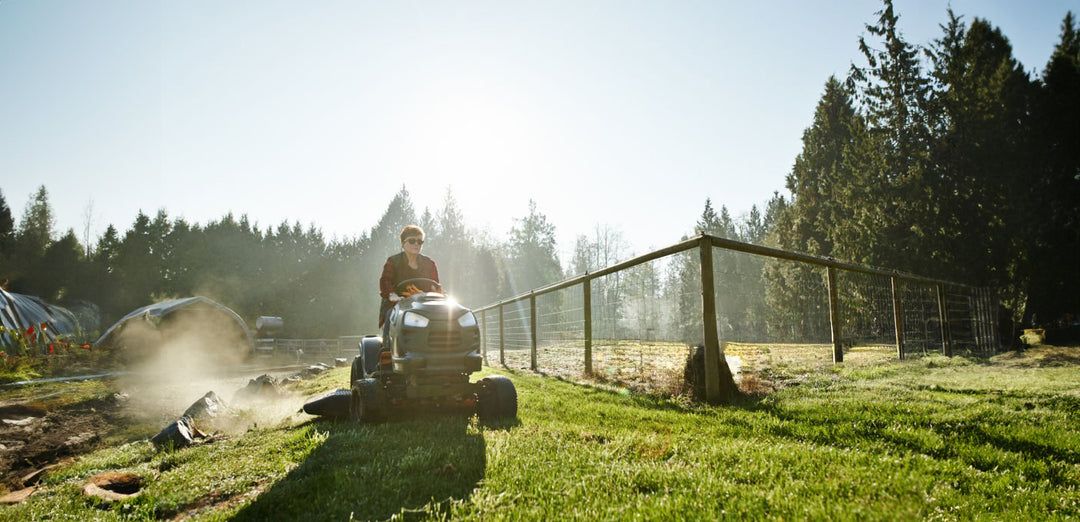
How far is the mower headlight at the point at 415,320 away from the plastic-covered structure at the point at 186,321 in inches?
847

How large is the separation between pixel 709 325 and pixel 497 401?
2132 mm

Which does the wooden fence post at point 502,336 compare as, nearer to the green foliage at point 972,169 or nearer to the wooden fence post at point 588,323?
the wooden fence post at point 588,323

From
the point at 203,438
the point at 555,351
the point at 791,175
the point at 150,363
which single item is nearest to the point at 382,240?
the point at 150,363

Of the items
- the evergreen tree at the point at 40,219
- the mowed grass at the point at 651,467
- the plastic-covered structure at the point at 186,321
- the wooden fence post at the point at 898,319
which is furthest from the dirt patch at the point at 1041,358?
the evergreen tree at the point at 40,219

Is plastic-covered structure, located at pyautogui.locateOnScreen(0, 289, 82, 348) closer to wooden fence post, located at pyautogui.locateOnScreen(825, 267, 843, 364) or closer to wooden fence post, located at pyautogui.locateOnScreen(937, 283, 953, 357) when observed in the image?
wooden fence post, located at pyautogui.locateOnScreen(825, 267, 843, 364)

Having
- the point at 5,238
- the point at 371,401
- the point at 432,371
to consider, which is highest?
the point at 5,238

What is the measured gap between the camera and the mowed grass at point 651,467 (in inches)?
77.0

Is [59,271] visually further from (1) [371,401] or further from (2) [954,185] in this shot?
(2) [954,185]

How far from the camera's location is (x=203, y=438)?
190 inches

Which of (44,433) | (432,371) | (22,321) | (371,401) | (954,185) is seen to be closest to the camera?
(432,371)

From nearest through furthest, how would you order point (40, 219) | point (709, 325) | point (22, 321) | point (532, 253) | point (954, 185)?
point (709, 325) < point (954, 185) < point (22, 321) < point (40, 219) < point (532, 253)

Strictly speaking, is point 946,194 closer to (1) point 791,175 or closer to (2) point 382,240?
(1) point 791,175

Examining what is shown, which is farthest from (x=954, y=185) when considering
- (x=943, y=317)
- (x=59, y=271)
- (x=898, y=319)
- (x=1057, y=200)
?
(x=59, y=271)

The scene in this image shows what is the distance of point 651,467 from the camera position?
245 cm
